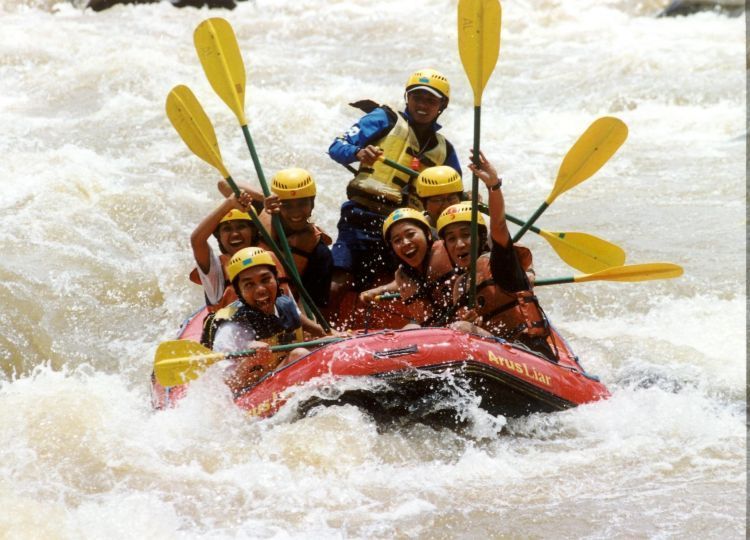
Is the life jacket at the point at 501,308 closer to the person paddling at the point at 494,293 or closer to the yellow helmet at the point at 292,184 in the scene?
the person paddling at the point at 494,293

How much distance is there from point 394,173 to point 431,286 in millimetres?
852

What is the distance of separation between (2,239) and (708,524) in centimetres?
536

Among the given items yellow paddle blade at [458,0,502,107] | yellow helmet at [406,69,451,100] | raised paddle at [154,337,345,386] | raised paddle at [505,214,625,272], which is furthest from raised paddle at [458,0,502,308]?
raised paddle at [154,337,345,386]

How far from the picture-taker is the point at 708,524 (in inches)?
147

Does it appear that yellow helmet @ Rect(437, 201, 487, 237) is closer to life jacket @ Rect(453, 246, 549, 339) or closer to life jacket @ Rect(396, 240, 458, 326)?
life jacket @ Rect(396, 240, 458, 326)

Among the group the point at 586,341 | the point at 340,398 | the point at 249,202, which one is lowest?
the point at 586,341

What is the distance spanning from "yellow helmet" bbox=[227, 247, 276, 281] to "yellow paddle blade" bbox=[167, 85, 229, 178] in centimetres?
77

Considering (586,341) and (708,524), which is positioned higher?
(708,524)

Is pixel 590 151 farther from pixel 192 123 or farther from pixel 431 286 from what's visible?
pixel 192 123

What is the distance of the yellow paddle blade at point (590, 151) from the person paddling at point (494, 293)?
51cm

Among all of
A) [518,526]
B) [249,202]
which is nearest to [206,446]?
[249,202]

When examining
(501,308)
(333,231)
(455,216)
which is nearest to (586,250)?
(501,308)

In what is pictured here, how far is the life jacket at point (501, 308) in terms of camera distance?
4.66 metres

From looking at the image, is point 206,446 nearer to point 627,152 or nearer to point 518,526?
point 518,526
